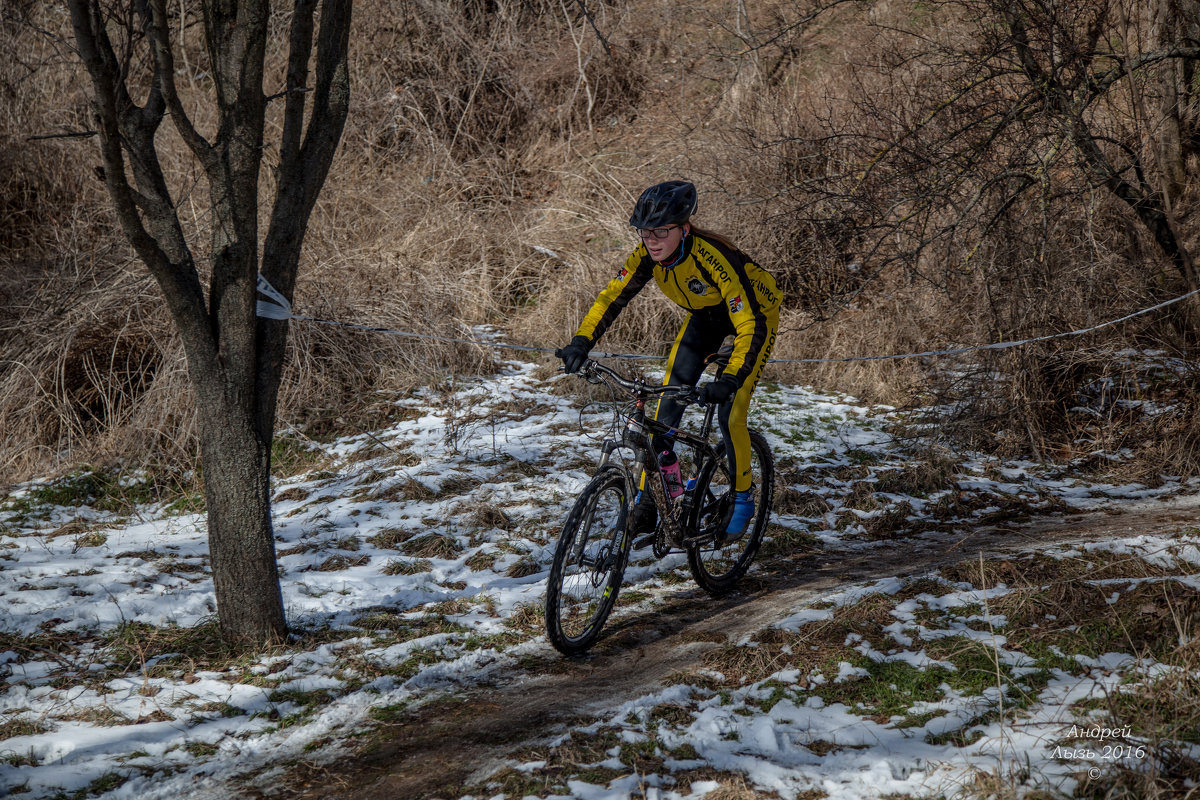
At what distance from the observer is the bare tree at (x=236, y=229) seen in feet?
12.7

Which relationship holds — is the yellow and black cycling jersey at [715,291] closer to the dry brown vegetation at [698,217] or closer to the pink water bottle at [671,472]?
the pink water bottle at [671,472]

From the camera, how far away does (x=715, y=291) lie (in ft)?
16.5

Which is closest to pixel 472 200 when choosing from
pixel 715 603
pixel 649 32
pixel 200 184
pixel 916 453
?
pixel 200 184

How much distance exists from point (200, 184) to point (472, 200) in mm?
3559

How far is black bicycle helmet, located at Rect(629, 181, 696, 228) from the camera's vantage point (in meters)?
4.63

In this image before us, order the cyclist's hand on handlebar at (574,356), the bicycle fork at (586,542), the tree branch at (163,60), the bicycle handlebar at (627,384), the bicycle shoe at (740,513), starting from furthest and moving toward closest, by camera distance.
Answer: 1. the bicycle shoe at (740,513)
2. the cyclist's hand on handlebar at (574,356)
3. the bicycle handlebar at (627,384)
4. the bicycle fork at (586,542)
5. the tree branch at (163,60)

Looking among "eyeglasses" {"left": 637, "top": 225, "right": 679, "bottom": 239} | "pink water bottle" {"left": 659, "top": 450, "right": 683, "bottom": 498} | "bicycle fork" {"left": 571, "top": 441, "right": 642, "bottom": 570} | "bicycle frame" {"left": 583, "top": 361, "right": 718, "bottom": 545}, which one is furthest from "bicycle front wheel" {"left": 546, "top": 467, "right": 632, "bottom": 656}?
"eyeglasses" {"left": 637, "top": 225, "right": 679, "bottom": 239}

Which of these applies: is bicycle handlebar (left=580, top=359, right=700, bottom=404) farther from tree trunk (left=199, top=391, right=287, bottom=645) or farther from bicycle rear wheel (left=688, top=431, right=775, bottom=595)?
tree trunk (left=199, top=391, right=287, bottom=645)

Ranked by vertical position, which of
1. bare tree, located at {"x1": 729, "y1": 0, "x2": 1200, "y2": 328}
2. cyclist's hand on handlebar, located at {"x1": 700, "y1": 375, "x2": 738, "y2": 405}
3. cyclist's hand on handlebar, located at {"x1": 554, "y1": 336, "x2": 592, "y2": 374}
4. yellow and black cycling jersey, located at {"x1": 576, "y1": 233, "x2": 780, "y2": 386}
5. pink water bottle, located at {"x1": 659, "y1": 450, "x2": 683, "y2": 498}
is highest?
bare tree, located at {"x1": 729, "y1": 0, "x2": 1200, "y2": 328}

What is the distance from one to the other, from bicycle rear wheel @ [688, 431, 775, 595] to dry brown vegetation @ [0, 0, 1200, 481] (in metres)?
2.68

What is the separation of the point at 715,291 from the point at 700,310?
26 centimetres

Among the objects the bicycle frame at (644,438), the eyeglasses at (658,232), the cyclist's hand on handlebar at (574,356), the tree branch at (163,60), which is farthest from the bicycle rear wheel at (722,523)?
the tree branch at (163,60)

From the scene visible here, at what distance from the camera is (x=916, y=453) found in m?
7.82

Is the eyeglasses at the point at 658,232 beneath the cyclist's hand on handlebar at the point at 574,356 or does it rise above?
above
